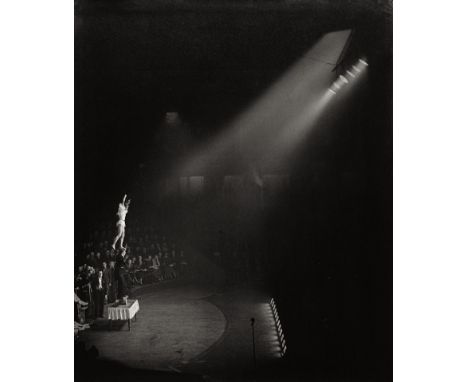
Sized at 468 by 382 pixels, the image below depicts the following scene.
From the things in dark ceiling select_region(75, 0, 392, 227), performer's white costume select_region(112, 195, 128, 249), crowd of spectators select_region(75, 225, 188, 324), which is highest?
dark ceiling select_region(75, 0, 392, 227)

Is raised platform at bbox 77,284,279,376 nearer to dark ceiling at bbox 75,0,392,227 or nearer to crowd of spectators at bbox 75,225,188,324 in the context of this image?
crowd of spectators at bbox 75,225,188,324

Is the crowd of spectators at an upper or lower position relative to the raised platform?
upper

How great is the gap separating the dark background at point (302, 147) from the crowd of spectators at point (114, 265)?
214mm

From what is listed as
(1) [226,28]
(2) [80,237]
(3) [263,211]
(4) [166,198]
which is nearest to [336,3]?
(1) [226,28]

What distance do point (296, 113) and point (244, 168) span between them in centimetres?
77

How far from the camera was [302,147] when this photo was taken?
5926 millimetres

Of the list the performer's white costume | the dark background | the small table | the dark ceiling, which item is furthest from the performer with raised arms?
the small table

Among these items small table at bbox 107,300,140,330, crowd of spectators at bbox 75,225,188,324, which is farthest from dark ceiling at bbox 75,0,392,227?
small table at bbox 107,300,140,330

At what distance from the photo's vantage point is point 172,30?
5918mm

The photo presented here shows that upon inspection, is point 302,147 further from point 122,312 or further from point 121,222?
point 122,312

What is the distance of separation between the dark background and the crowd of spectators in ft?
0.70

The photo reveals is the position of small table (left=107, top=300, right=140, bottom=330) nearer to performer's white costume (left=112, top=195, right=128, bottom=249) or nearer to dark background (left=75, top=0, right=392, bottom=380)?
performer's white costume (left=112, top=195, right=128, bottom=249)

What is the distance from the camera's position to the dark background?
5.91 metres

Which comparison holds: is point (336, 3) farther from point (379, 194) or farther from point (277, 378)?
point (277, 378)
